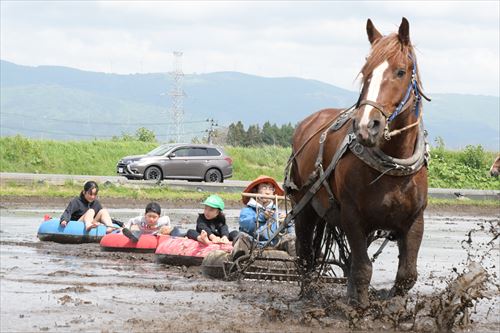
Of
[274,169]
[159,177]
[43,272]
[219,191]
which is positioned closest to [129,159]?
[159,177]

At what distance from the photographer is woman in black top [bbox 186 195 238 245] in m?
15.2

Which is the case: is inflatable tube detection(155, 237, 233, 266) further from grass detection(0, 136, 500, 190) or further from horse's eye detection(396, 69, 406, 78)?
grass detection(0, 136, 500, 190)

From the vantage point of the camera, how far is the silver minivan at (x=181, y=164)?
3975cm

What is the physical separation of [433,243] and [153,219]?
6.52 metres

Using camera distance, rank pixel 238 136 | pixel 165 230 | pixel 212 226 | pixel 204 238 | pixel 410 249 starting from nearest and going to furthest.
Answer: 1. pixel 410 249
2. pixel 204 238
3. pixel 212 226
4. pixel 165 230
5. pixel 238 136

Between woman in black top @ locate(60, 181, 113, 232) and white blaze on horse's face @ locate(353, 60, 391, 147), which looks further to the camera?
woman in black top @ locate(60, 181, 113, 232)

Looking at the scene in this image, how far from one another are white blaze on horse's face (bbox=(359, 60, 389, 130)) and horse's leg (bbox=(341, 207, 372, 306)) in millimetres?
1202

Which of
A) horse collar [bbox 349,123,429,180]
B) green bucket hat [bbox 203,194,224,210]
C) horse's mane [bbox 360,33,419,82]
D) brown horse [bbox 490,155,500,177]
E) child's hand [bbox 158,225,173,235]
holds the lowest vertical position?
child's hand [bbox 158,225,173,235]

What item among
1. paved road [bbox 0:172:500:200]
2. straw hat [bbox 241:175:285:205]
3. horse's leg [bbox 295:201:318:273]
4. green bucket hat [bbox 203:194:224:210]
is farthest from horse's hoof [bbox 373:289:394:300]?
paved road [bbox 0:172:500:200]

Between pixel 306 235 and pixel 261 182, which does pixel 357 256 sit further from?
pixel 261 182

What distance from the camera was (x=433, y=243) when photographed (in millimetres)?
21266

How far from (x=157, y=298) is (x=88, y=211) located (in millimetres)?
7444

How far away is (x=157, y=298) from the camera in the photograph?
11.9m

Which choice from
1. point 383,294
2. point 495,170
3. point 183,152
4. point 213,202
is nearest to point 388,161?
point 383,294
